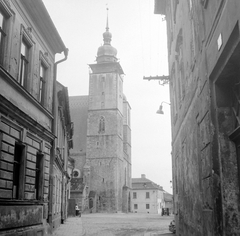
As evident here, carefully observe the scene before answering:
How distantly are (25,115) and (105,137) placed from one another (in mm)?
51923

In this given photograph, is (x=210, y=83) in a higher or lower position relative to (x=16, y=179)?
higher

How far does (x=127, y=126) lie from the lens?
74.5 m

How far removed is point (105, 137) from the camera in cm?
6222

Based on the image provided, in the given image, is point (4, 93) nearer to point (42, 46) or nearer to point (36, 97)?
point (36, 97)

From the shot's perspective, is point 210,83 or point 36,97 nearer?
point 210,83

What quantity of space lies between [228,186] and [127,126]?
6873 cm

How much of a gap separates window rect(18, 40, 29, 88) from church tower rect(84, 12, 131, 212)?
160 ft

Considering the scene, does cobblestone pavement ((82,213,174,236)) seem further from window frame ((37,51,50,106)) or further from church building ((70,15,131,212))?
church building ((70,15,131,212))

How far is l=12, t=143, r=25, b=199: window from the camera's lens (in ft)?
33.4

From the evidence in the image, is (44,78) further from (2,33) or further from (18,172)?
(18,172)

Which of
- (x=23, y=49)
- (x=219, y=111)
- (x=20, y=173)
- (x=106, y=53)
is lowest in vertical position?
(x=20, y=173)

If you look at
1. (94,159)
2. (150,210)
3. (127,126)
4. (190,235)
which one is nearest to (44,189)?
(190,235)

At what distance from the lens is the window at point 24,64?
36.1 ft

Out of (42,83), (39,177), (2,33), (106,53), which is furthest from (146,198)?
(2,33)
